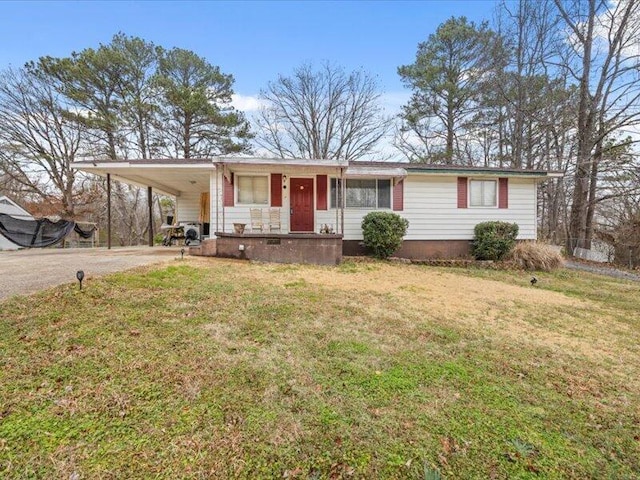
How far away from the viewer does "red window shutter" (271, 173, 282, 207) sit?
29.2 ft

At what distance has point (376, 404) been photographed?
2070 millimetres

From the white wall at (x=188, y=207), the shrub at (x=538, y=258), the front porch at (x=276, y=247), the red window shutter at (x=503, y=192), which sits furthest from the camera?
the white wall at (x=188, y=207)

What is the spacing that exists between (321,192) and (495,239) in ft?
17.7

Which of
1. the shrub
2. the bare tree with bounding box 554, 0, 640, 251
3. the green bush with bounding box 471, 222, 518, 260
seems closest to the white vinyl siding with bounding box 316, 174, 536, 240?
the green bush with bounding box 471, 222, 518, 260

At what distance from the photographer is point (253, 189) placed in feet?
29.0

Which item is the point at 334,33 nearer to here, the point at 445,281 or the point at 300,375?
the point at 445,281

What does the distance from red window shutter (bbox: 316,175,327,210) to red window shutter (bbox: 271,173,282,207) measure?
1160 mm

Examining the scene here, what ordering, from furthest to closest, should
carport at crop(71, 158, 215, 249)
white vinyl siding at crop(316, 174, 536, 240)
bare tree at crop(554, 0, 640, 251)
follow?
bare tree at crop(554, 0, 640, 251)
white vinyl siding at crop(316, 174, 536, 240)
carport at crop(71, 158, 215, 249)

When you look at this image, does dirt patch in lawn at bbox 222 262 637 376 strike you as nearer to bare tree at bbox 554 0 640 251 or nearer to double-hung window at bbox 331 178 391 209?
double-hung window at bbox 331 178 391 209

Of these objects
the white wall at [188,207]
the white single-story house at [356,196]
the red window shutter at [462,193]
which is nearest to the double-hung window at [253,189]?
the white single-story house at [356,196]

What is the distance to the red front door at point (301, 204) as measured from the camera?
29.9 feet

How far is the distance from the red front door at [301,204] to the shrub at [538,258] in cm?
630

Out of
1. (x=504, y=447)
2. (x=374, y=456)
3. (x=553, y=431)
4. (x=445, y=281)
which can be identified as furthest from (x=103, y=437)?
(x=445, y=281)

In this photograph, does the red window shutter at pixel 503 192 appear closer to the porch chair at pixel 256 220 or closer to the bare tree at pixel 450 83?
the bare tree at pixel 450 83
